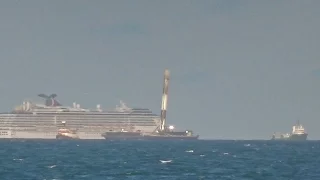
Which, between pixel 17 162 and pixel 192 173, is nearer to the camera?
pixel 192 173

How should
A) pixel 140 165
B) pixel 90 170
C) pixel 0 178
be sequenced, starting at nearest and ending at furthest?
pixel 0 178
pixel 90 170
pixel 140 165

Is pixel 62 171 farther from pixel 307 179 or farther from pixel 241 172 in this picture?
pixel 307 179

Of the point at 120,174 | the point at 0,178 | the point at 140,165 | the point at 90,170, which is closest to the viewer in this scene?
the point at 0,178

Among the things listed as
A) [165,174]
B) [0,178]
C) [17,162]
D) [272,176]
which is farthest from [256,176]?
[17,162]

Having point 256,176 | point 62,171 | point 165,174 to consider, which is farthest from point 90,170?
point 256,176

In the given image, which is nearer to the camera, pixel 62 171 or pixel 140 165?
pixel 62 171

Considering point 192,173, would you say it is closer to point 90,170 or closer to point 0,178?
point 90,170

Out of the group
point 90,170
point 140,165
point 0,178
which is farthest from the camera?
point 140,165
